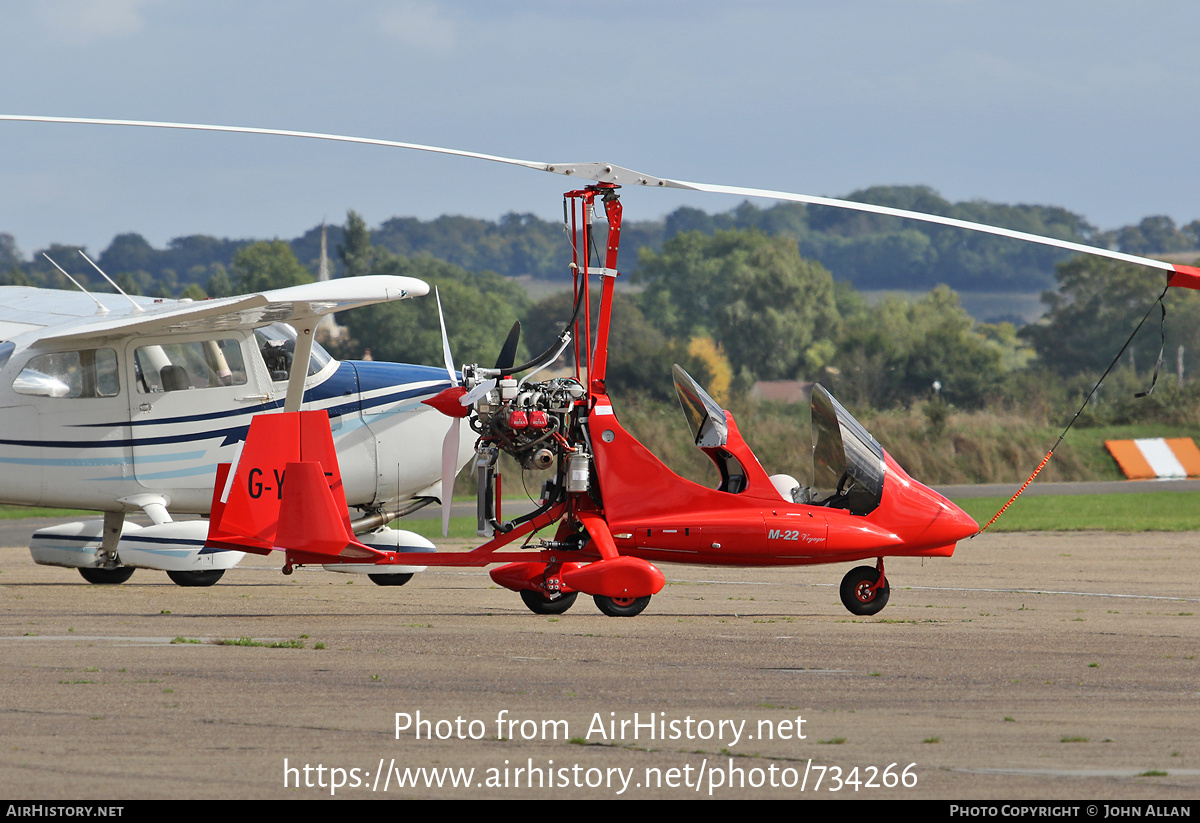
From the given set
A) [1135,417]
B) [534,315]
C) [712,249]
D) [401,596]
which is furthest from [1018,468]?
[712,249]

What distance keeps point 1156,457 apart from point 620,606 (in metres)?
32.8

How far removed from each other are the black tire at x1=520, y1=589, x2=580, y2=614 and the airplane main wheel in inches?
93.7

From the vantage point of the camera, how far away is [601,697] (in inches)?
327

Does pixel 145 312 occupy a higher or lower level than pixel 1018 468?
higher

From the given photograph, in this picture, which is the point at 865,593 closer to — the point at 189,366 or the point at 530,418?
the point at 530,418

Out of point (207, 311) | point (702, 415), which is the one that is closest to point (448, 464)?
point (702, 415)

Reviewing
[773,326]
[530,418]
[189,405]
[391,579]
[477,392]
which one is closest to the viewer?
[530,418]

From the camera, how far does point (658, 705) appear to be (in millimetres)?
8031

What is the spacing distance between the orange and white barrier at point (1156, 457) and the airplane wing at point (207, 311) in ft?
101

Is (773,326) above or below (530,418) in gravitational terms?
below

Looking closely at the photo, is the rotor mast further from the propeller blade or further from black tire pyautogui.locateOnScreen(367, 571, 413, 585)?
black tire pyautogui.locateOnScreen(367, 571, 413, 585)

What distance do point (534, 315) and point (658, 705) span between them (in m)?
113

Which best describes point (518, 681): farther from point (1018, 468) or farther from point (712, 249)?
point (712, 249)

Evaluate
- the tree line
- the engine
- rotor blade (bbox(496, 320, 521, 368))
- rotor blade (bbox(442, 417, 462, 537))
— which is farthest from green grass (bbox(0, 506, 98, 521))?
the tree line
